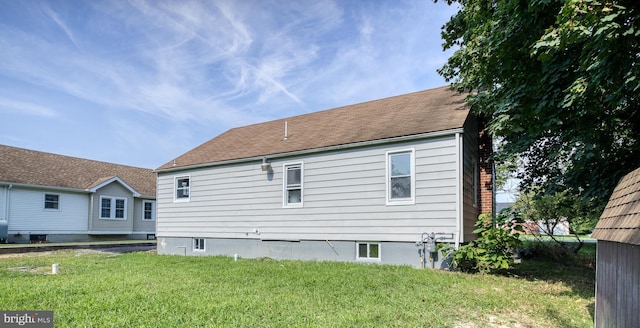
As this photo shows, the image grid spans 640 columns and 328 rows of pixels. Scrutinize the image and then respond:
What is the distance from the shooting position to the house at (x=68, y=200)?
63.1ft

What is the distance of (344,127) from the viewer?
39.6 ft

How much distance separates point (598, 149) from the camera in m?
7.84

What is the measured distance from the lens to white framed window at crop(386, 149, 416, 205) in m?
9.51

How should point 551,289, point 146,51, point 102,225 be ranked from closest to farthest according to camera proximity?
point 551,289 → point 146,51 → point 102,225

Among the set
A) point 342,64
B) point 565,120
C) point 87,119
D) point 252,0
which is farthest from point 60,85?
point 565,120

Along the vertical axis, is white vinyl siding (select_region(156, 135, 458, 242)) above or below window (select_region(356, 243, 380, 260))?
above

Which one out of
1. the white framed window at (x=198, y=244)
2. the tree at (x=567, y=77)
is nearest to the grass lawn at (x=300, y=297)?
the tree at (x=567, y=77)

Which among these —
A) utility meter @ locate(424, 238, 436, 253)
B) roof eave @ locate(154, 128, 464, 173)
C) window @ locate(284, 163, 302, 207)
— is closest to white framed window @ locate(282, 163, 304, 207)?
window @ locate(284, 163, 302, 207)

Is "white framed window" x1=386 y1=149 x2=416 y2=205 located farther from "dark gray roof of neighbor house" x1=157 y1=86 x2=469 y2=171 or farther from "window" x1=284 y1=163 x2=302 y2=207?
"window" x1=284 y1=163 x2=302 y2=207

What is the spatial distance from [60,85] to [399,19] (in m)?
16.2

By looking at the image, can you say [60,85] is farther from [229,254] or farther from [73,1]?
[229,254]

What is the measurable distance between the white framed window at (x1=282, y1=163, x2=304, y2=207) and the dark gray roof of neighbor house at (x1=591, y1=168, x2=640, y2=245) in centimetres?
815

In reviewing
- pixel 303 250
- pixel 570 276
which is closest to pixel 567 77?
pixel 570 276

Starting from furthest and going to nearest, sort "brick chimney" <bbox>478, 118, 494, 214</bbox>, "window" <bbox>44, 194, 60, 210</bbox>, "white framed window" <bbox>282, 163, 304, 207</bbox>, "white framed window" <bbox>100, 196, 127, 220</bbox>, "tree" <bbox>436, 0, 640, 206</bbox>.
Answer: "white framed window" <bbox>100, 196, 127, 220</bbox> → "window" <bbox>44, 194, 60, 210</bbox> → "white framed window" <bbox>282, 163, 304, 207</bbox> → "brick chimney" <bbox>478, 118, 494, 214</bbox> → "tree" <bbox>436, 0, 640, 206</bbox>
